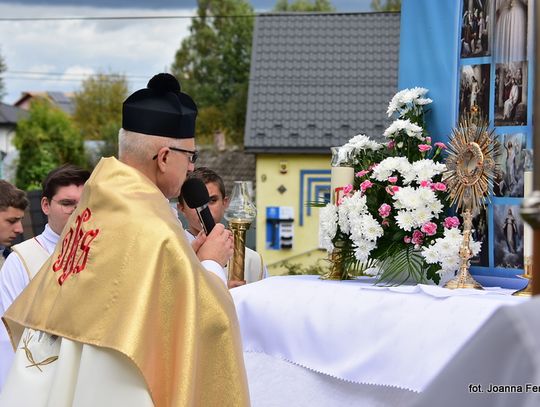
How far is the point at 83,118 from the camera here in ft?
214

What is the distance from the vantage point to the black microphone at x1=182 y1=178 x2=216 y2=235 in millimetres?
3588

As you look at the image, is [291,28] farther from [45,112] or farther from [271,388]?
[271,388]

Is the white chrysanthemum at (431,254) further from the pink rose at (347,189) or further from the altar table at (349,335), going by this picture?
the pink rose at (347,189)

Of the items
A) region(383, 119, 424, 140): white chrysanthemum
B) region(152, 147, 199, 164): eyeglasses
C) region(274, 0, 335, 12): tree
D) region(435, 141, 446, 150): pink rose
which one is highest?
region(274, 0, 335, 12): tree

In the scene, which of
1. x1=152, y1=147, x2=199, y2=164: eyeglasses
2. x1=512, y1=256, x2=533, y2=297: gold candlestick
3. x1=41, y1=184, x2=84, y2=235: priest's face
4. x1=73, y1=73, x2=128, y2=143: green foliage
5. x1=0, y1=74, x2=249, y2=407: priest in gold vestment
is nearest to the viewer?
x1=0, y1=74, x2=249, y2=407: priest in gold vestment

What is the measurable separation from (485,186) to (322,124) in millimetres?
24057

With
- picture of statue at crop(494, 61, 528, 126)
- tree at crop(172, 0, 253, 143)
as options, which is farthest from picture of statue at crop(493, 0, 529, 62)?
tree at crop(172, 0, 253, 143)

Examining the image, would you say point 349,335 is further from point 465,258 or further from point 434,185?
point 434,185

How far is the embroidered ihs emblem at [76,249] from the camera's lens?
335 centimetres

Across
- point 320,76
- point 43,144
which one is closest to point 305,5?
point 43,144

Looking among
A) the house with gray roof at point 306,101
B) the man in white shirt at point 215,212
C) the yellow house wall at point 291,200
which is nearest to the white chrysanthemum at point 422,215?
the man in white shirt at point 215,212

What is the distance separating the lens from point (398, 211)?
404cm

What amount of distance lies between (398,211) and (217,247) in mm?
847

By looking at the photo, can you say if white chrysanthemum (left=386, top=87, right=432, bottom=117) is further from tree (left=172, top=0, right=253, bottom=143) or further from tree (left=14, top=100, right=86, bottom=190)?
tree (left=172, top=0, right=253, bottom=143)
